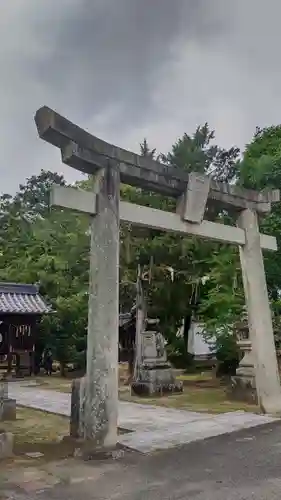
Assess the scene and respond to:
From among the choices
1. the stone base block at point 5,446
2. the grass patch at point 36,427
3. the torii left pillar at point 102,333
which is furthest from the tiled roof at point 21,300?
the stone base block at point 5,446

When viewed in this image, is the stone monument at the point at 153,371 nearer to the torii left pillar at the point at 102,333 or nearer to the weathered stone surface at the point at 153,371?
the weathered stone surface at the point at 153,371

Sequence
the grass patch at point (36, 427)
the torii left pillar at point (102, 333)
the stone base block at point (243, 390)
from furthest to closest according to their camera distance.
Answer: the stone base block at point (243, 390), the grass patch at point (36, 427), the torii left pillar at point (102, 333)

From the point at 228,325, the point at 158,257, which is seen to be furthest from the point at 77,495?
the point at 158,257

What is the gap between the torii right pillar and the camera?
8.33 m

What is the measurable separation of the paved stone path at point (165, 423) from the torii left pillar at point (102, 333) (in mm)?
501

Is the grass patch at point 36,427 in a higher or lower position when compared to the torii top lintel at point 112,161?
lower

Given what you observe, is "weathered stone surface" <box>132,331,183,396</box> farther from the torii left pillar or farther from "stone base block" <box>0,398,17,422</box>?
the torii left pillar

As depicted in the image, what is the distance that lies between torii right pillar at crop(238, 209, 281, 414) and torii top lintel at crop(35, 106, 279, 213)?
671 mm

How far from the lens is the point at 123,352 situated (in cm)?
1927

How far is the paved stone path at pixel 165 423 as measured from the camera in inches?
243

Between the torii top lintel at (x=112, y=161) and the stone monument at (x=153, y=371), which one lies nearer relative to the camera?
the torii top lintel at (x=112, y=161)

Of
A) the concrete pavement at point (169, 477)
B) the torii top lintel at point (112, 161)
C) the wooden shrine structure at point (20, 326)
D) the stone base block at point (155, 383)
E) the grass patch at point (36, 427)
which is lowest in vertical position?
the concrete pavement at point (169, 477)

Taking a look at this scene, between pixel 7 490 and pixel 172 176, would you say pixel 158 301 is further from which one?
pixel 7 490

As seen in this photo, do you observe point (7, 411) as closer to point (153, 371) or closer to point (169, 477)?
point (153, 371)
